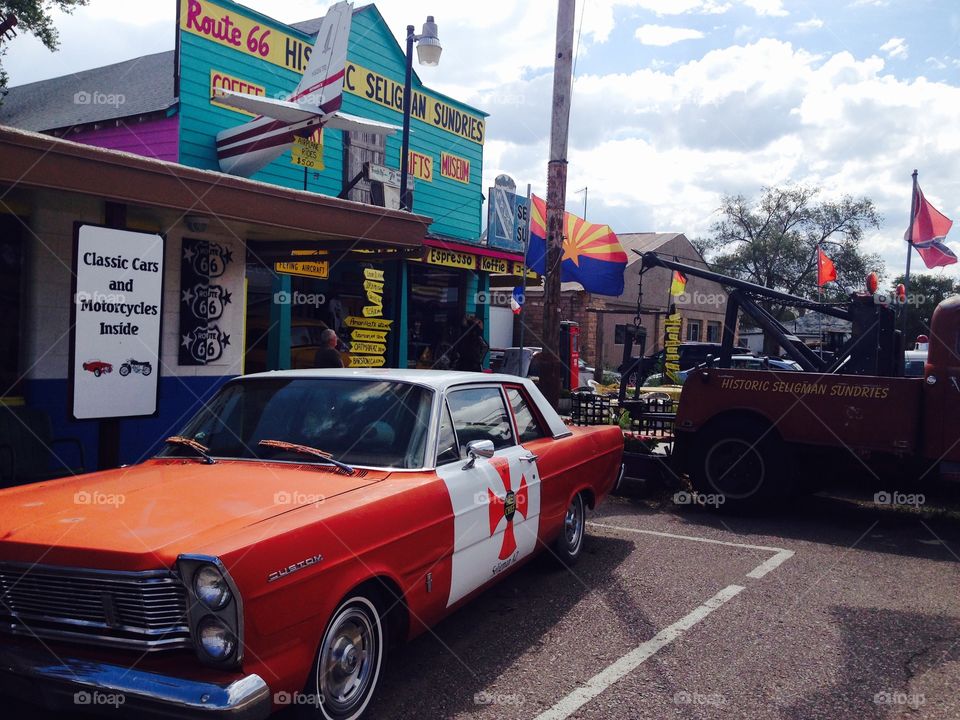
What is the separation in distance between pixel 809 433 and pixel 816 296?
1343 inches

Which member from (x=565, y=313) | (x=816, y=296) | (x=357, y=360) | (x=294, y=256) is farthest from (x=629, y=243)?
(x=294, y=256)

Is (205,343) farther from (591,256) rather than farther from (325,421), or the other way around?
(591,256)

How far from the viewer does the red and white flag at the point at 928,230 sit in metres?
16.1

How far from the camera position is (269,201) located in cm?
642

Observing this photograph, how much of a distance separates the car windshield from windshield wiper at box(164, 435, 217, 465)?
31mm

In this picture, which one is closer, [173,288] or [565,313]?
[173,288]

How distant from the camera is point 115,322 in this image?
5.56 metres

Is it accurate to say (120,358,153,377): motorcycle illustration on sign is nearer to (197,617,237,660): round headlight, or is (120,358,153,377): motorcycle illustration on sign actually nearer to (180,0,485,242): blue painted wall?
(197,617,237,660): round headlight

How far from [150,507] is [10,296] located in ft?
15.9

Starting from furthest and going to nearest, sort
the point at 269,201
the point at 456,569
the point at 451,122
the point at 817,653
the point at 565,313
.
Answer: the point at 565,313
the point at 451,122
the point at 269,201
the point at 817,653
the point at 456,569

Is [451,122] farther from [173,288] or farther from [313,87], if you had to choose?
[173,288]

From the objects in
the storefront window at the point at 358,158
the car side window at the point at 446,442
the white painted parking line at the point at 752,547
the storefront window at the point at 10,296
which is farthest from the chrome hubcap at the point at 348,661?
the storefront window at the point at 358,158

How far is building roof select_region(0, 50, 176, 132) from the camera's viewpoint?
12.3 m

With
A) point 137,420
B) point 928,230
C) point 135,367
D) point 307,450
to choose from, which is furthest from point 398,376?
point 928,230
